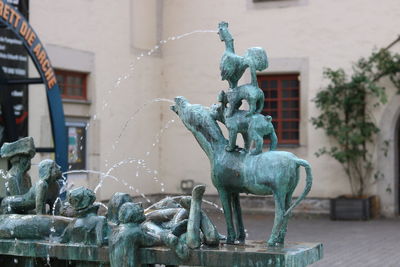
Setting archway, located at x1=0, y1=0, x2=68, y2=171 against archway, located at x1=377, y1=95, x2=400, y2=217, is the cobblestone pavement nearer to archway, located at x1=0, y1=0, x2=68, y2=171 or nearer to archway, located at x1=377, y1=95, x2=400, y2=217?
archway, located at x1=377, y1=95, x2=400, y2=217

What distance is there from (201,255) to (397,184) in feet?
36.3

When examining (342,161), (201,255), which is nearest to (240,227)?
(201,255)

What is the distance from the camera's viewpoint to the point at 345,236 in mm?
12000

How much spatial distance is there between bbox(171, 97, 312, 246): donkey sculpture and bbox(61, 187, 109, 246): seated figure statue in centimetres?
76

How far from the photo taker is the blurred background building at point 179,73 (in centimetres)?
1404

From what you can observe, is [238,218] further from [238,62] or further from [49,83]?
[49,83]

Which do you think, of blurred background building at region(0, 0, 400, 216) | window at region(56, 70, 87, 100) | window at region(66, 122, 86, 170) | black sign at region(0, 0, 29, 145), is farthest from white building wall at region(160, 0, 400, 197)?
black sign at region(0, 0, 29, 145)

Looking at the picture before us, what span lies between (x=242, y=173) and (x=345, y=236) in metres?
7.71

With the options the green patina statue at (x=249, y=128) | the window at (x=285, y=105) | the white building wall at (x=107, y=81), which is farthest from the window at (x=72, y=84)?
the green patina statue at (x=249, y=128)

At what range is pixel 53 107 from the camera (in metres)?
11.1

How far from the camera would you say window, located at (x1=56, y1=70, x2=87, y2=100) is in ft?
45.2

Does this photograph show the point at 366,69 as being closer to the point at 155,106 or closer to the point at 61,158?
the point at 155,106

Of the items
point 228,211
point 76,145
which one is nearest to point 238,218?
point 228,211

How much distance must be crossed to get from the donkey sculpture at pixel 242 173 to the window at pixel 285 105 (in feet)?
35.1
